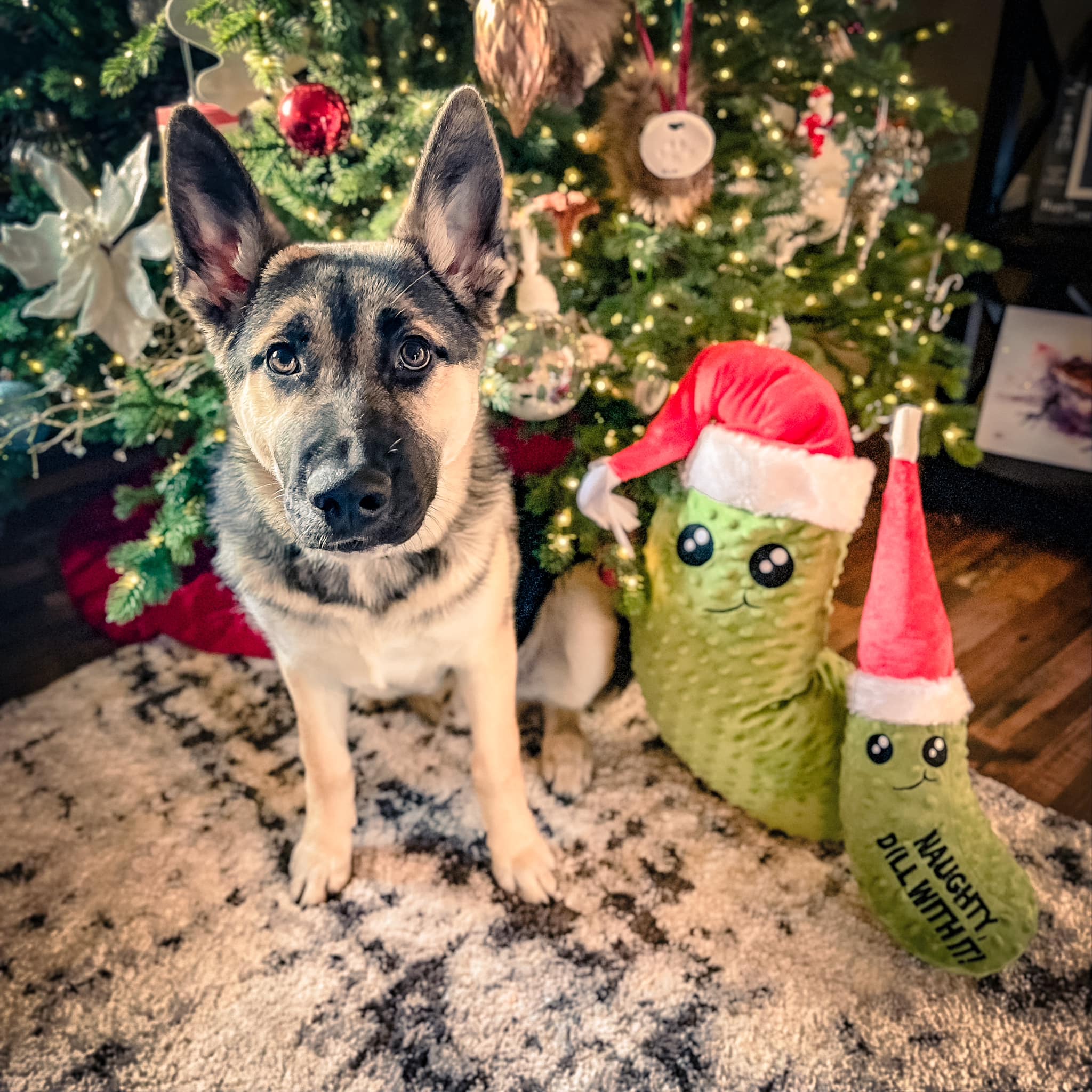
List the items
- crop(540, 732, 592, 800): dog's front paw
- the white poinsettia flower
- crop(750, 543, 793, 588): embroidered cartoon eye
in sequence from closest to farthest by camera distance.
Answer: crop(750, 543, 793, 588): embroidered cartoon eye < crop(540, 732, 592, 800): dog's front paw < the white poinsettia flower

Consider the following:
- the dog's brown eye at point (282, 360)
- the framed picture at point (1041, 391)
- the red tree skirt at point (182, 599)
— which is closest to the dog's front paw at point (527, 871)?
the red tree skirt at point (182, 599)

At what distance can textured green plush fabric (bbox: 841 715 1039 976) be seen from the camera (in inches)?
56.4

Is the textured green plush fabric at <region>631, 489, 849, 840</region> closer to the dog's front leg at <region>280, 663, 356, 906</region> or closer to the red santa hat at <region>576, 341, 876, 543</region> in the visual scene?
the red santa hat at <region>576, 341, 876, 543</region>

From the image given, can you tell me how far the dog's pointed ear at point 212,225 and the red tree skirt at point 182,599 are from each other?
0.88 m

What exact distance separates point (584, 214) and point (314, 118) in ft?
2.19

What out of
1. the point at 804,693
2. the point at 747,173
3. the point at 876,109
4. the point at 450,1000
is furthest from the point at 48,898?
the point at 876,109

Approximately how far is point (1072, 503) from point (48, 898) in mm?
3448

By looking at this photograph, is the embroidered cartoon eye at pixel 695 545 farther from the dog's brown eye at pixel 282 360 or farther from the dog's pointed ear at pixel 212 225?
the dog's pointed ear at pixel 212 225

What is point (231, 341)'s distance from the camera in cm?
140

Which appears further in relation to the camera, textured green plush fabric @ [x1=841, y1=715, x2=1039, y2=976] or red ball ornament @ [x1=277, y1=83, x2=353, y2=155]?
→ red ball ornament @ [x1=277, y1=83, x2=353, y2=155]

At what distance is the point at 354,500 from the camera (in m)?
1.14

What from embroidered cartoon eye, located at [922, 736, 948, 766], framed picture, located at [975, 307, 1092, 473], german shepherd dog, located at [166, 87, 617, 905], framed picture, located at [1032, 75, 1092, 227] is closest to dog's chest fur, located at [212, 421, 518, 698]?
german shepherd dog, located at [166, 87, 617, 905]

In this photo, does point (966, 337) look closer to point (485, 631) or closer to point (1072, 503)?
point (1072, 503)

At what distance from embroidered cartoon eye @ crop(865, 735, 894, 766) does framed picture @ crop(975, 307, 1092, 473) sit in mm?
1943
